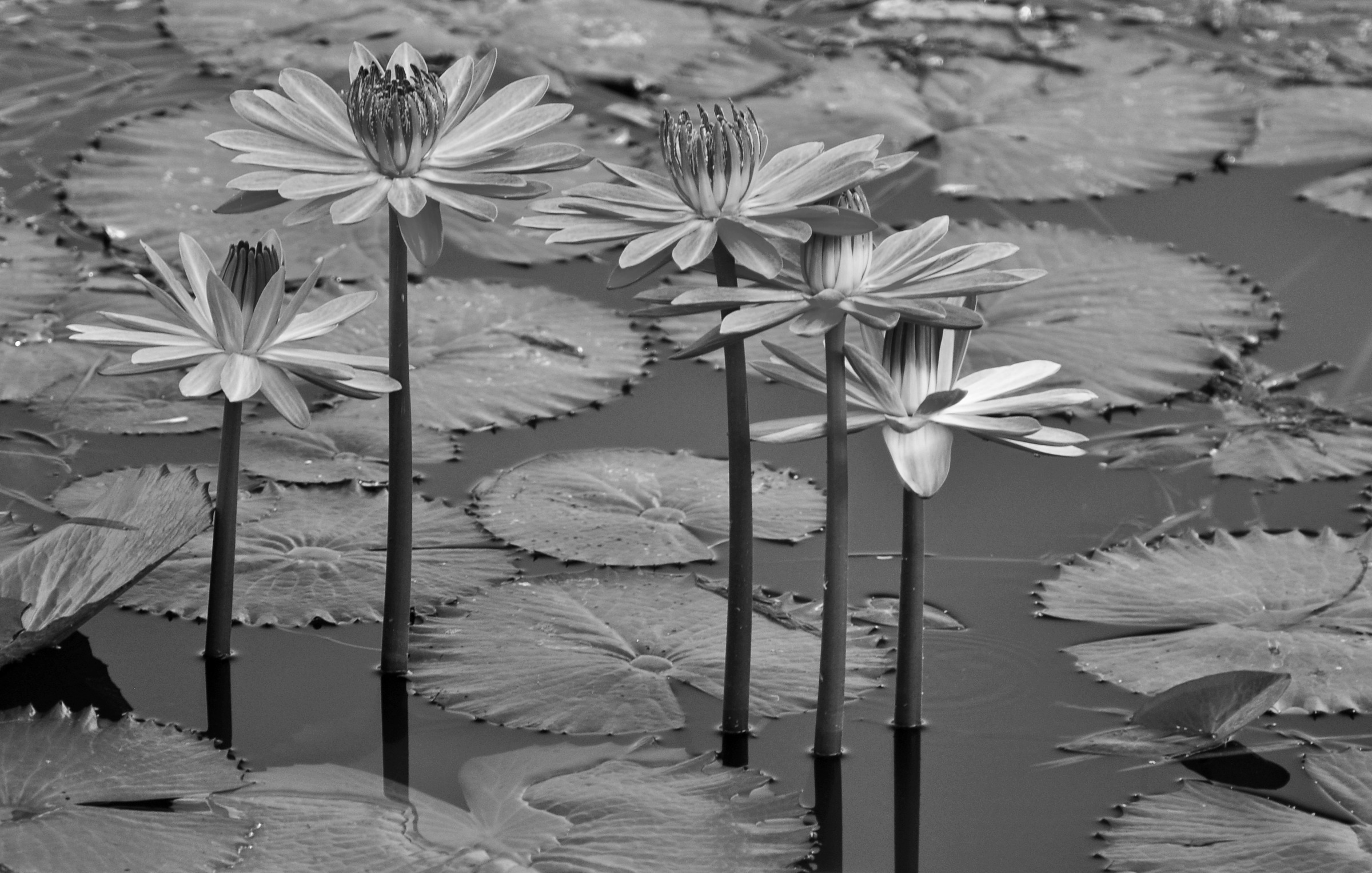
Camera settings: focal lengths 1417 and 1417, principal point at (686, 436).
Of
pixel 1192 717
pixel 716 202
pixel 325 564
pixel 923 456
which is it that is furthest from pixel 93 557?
pixel 1192 717

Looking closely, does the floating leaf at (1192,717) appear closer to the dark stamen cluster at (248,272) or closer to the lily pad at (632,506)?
the lily pad at (632,506)

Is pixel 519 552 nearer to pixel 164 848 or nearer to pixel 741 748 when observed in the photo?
pixel 741 748

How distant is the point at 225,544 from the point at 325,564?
0.27 metres

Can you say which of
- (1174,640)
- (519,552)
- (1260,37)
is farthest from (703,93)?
(1174,640)

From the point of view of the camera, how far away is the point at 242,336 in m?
1.61

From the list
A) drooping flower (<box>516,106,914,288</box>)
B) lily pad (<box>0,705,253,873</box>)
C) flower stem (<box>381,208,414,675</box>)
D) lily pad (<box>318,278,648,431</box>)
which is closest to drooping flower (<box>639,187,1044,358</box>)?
drooping flower (<box>516,106,914,288</box>)

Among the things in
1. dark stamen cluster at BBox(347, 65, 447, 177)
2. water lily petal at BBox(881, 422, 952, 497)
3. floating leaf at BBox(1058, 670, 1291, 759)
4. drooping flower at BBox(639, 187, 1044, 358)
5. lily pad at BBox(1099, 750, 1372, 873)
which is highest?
dark stamen cluster at BBox(347, 65, 447, 177)

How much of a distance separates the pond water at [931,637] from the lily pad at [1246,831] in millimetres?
33

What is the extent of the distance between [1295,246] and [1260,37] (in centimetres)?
164

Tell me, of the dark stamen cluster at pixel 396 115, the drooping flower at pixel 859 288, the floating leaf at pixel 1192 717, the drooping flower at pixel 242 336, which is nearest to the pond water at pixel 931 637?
the floating leaf at pixel 1192 717

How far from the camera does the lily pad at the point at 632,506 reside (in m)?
2.03

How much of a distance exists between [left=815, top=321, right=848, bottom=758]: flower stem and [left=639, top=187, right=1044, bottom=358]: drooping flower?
39 mm

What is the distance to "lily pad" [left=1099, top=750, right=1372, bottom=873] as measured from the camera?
1441 mm

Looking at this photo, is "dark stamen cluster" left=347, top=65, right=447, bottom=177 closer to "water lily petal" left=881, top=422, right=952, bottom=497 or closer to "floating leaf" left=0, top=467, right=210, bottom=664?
"floating leaf" left=0, top=467, right=210, bottom=664
